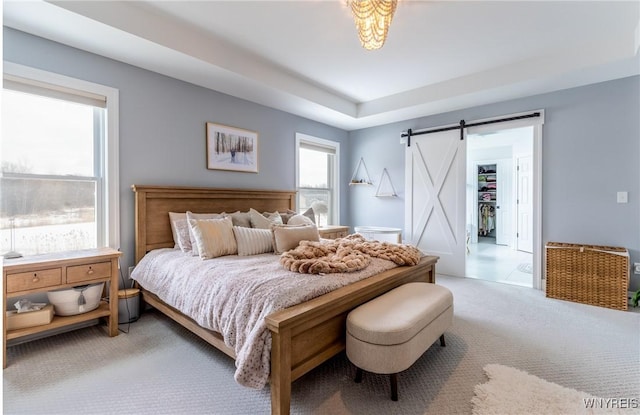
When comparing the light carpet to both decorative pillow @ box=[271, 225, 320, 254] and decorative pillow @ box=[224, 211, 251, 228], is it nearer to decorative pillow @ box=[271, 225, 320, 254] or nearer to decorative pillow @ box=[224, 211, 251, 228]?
decorative pillow @ box=[271, 225, 320, 254]

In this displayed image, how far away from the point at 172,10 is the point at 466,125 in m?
3.78

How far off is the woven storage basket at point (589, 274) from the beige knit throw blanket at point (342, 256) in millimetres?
1962

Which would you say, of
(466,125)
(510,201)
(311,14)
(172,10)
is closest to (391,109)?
(466,125)

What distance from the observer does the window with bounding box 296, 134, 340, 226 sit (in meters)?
4.88

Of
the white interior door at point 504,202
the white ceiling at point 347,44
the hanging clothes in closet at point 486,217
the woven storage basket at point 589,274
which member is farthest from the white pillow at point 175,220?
the hanging clothes in closet at point 486,217

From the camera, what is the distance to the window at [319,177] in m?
4.88

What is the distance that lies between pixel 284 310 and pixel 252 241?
1.34 metres

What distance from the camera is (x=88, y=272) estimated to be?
2.39 metres

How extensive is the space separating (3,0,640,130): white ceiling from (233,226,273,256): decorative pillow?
1633 mm

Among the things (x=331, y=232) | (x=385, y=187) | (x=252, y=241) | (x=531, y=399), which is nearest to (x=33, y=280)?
(x=252, y=241)

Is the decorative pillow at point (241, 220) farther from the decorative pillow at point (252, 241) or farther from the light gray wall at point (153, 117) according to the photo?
the light gray wall at point (153, 117)

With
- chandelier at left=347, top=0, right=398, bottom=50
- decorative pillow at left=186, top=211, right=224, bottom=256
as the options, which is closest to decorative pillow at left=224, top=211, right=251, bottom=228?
decorative pillow at left=186, top=211, right=224, bottom=256

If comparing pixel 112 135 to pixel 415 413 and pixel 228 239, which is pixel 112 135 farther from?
pixel 415 413

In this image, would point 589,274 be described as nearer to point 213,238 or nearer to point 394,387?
point 394,387
